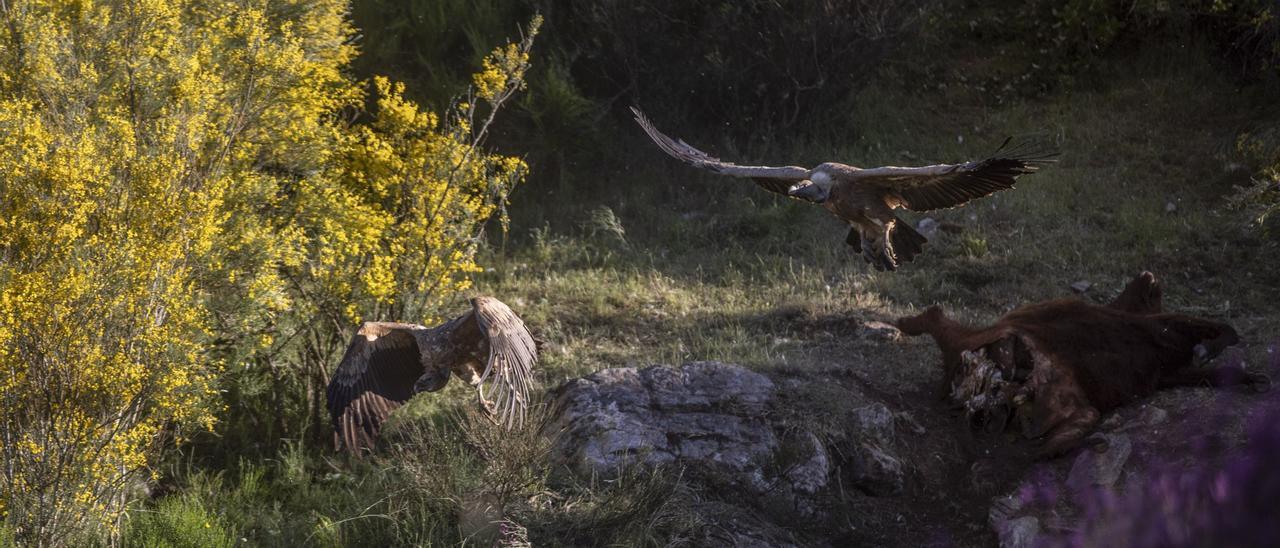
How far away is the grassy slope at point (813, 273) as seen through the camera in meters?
6.93

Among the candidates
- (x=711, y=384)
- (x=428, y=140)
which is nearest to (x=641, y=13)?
(x=428, y=140)

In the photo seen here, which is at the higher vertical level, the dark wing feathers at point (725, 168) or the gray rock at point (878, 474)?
the dark wing feathers at point (725, 168)

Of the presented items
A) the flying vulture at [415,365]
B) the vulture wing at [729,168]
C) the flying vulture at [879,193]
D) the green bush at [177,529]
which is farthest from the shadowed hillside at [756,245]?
the vulture wing at [729,168]

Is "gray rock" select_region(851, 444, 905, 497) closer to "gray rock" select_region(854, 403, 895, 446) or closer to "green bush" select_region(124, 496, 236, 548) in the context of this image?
"gray rock" select_region(854, 403, 895, 446)

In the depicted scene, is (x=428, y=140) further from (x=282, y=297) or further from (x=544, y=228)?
(x=544, y=228)

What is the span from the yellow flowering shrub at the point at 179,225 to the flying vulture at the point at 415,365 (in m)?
0.81

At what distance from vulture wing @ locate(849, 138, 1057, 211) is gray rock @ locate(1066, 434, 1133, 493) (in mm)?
1566

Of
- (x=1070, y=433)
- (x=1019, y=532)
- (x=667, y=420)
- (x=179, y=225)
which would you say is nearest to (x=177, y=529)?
(x=179, y=225)

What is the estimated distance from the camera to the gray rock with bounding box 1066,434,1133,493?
6770 millimetres

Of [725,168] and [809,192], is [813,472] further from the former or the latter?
[725,168]

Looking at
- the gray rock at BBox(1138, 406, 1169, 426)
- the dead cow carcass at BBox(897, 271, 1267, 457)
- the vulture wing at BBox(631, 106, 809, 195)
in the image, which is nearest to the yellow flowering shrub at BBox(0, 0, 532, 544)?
the vulture wing at BBox(631, 106, 809, 195)

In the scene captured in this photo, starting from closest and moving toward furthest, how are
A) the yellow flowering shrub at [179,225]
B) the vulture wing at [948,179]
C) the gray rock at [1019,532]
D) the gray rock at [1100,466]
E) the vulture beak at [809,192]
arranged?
the yellow flowering shrub at [179,225], the vulture wing at [948,179], the gray rock at [1019,532], the gray rock at [1100,466], the vulture beak at [809,192]

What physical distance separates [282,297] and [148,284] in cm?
128

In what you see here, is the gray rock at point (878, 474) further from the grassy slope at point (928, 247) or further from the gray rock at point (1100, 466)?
the grassy slope at point (928, 247)
